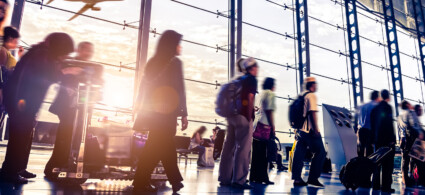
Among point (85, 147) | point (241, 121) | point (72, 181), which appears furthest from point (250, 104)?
point (72, 181)

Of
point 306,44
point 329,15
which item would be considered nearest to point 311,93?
point 306,44

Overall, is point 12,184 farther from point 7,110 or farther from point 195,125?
point 195,125

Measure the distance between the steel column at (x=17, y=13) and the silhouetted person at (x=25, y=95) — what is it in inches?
155

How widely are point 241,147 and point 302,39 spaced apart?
783cm

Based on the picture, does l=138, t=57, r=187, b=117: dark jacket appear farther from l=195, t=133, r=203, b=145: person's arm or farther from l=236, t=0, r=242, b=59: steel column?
l=236, t=0, r=242, b=59: steel column

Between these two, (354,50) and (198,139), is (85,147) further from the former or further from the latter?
(354,50)

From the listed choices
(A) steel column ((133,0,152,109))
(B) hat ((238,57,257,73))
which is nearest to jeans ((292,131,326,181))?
(B) hat ((238,57,257,73))

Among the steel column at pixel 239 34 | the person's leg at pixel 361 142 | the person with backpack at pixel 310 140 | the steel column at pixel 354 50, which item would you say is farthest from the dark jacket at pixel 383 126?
the steel column at pixel 354 50

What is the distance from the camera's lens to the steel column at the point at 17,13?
588 centimetres

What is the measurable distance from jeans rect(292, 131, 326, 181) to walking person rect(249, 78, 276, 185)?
0.33 m

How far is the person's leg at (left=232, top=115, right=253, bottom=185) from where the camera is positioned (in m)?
3.10

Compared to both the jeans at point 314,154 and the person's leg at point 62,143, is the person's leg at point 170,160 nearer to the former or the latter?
the person's leg at point 62,143

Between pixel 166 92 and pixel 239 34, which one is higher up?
pixel 239 34

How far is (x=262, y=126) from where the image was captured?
3826 millimetres
